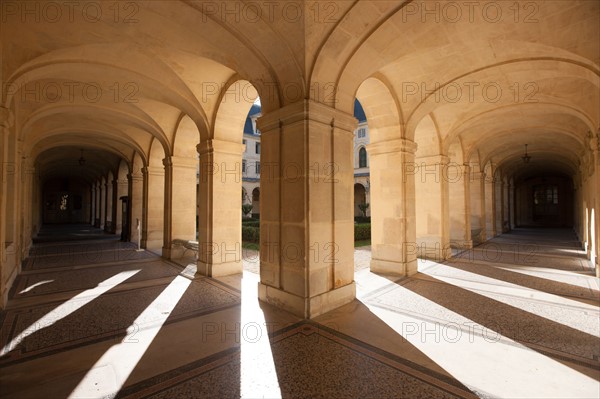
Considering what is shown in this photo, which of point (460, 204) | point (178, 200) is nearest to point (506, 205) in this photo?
point (460, 204)

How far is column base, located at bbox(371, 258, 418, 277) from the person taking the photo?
305 inches

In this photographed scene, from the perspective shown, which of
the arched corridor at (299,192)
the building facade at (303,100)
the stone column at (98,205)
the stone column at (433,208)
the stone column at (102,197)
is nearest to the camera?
the arched corridor at (299,192)

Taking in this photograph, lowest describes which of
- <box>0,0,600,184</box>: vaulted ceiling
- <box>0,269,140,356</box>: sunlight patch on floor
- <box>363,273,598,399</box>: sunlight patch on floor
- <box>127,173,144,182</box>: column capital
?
<box>363,273,598,399</box>: sunlight patch on floor

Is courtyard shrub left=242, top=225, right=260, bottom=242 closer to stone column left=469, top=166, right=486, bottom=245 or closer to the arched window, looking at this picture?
stone column left=469, top=166, right=486, bottom=245

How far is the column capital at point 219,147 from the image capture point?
25.3ft

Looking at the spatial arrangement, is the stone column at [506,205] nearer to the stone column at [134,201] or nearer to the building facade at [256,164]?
the building facade at [256,164]

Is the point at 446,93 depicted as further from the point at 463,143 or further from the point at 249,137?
the point at 249,137

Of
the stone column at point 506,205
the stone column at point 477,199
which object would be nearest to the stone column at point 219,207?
the stone column at point 477,199

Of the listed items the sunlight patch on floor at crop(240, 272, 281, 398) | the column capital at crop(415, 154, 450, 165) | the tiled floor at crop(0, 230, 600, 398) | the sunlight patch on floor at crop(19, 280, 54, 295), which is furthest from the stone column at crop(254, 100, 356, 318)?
the column capital at crop(415, 154, 450, 165)

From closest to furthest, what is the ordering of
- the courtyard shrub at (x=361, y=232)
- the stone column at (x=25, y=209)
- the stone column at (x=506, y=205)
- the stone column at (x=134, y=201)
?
the stone column at (x=25, y=209), the stone column at (x=134, y=201), the courtyard shrub at (x=361, y=232), the stone column at (x=506, y=205)

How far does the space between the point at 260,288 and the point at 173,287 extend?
234cm

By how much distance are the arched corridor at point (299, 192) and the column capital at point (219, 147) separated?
39 mm

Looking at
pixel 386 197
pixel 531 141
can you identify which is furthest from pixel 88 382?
pixel 531 141

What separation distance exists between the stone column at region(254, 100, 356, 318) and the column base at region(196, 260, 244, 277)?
7.95ft
